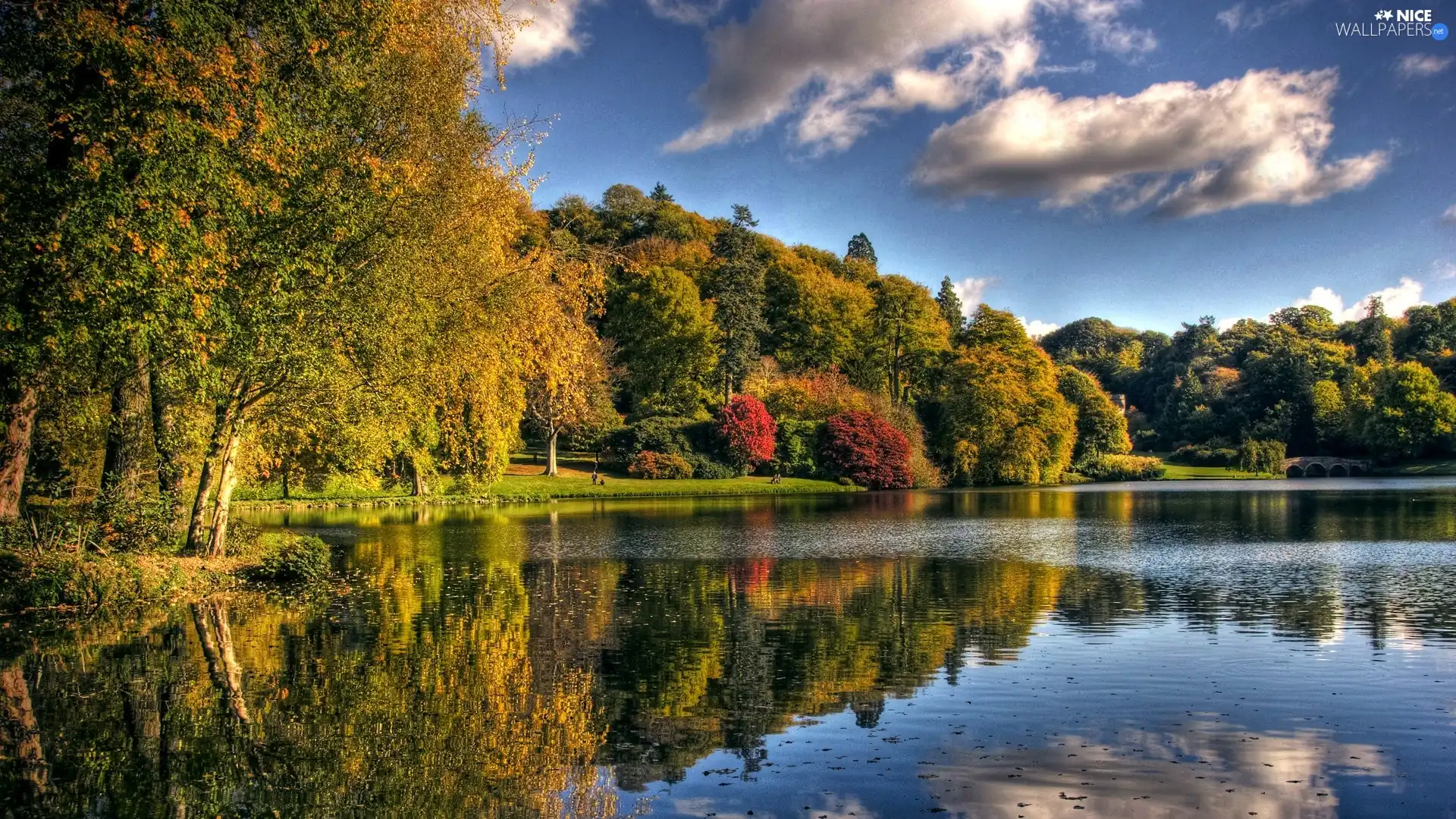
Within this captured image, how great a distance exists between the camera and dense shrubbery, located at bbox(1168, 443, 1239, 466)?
336 ft

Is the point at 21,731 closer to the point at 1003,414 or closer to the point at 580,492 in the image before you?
the point at 580,492

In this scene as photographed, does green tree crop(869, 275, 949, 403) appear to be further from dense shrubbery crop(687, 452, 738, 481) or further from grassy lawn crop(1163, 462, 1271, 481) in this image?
→ grassy lawn crop(1163, 462, 1271, 481)

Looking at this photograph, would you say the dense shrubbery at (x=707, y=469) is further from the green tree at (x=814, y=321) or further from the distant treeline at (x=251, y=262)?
the distant treeline at (x=251, y=262)

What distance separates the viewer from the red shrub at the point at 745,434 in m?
72.7

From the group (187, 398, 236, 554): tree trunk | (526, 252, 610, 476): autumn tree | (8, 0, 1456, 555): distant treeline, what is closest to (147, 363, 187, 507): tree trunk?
(8, 0, 1456, 555): distant treeline

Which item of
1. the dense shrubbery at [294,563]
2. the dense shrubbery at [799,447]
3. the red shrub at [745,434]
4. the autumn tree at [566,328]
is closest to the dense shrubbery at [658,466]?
the red shrub at [745,434]

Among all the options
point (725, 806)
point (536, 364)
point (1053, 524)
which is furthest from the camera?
point (1053, 524)

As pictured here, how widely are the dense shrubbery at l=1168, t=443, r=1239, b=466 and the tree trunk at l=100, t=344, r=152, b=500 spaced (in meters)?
103

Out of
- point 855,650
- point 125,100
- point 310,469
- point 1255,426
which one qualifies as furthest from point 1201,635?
point 1255,426

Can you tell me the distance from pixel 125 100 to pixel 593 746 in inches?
531

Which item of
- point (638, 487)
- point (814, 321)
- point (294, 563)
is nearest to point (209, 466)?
point (294, 563)

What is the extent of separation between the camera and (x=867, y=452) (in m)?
74.1

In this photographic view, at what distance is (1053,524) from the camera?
40156mm

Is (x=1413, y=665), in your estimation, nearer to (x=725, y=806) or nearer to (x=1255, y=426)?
(x=725, y=806)
